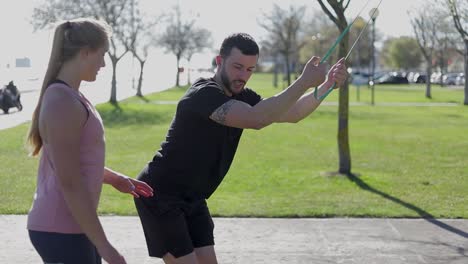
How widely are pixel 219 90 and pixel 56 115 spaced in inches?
40.0

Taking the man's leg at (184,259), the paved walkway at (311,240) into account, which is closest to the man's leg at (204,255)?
the man's leg at (184,259)

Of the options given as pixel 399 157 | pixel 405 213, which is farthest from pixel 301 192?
pixel 399 157

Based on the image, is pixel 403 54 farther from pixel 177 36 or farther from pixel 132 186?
pixel 132 186

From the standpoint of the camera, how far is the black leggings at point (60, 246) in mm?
2812

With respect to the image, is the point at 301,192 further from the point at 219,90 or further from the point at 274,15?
the point at 274,15

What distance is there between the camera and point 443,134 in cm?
1855

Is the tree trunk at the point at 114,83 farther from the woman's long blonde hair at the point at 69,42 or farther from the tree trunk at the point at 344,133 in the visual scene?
the woman's long blonde hair at the point at 69,42

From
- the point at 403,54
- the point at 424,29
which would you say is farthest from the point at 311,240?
the point at 403,54

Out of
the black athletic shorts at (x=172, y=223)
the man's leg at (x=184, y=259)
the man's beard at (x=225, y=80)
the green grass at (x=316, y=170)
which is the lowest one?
the green grass at (x=316, y=170)

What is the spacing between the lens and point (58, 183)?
9.05 feet

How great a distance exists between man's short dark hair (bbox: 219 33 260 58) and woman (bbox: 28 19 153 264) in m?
0.84

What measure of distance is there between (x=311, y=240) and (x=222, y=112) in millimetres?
3454

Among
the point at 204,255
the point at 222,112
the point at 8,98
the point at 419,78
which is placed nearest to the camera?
the point at 222,112

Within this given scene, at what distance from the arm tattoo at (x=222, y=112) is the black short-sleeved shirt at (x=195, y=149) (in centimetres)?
6
